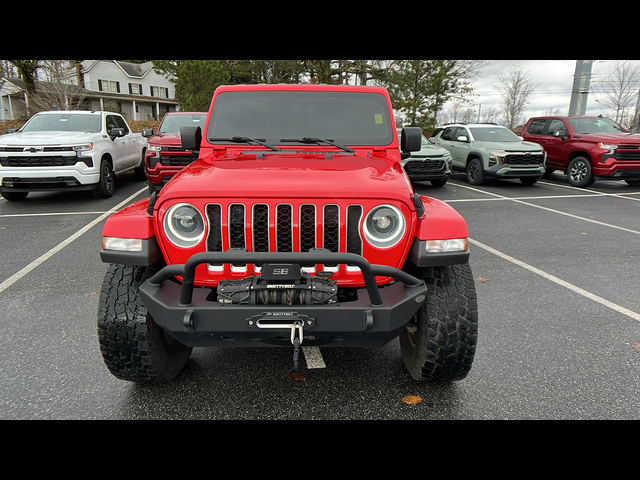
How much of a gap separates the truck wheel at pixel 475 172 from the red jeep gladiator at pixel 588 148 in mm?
2275

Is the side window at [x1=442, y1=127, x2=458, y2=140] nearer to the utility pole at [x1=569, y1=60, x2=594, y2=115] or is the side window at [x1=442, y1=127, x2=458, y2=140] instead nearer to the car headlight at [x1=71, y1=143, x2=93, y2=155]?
the utility pole at [x1=569, y1=60, x2=594, y2=115]

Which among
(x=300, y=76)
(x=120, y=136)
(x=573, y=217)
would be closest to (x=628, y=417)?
(x=573, y=217)

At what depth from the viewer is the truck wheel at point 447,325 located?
241 cm

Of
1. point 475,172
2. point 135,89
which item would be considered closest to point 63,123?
point 475,172

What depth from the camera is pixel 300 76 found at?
3033 centimetres

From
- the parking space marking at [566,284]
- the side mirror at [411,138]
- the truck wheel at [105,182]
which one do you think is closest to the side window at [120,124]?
the truck wheel at [105,182]

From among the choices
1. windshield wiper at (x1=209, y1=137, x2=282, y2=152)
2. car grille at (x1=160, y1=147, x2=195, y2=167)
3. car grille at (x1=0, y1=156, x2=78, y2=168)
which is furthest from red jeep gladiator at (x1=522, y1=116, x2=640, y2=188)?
car grille at (x1=0, y1=156, x2=78, y2=168)

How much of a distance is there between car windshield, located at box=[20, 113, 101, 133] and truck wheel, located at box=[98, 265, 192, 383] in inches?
321

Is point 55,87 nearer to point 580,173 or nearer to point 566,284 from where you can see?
point 580,173

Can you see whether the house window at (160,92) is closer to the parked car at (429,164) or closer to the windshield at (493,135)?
the windshield at (493,135)

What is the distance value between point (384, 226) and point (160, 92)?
5541 centimetres

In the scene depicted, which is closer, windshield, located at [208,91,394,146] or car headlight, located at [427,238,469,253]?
car headlight, located at [427,238,469,253]

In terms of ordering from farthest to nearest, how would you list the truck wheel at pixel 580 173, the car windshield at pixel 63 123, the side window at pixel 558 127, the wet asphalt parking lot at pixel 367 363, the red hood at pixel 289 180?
the side window at pixel 558 127 → the truck wheel at pixel 580 173 → the car windshield at pixel 63 123 → the wet asphalt parking lot at pixel 367 363 → the red hood at pixel 289 180

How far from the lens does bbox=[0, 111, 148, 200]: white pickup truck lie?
8047 millimetres
